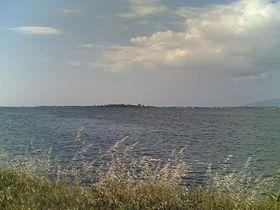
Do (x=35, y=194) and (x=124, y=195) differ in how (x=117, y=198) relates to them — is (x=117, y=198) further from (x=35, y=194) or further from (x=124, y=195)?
(x=35, y=194)

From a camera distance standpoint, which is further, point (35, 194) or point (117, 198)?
point (35, 194)

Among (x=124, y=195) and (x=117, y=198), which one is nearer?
(x=117, y=198)

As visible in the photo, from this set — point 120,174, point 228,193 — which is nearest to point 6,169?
point 120,174

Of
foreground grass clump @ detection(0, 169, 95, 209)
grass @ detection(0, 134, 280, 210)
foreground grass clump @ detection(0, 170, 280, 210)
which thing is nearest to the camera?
foreground grass clump @ detection(0, 169, 95, 209)

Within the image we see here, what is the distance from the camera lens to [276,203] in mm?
9992

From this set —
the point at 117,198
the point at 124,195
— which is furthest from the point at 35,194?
the point at 124,195

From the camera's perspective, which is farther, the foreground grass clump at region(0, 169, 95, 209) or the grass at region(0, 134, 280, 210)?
the grass at region(0, 134, 280, 210)

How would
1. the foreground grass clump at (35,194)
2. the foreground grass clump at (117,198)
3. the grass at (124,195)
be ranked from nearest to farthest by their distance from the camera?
the foreground grass clump at (35,194) < the foreground grass clump at (117,198) < the grass at (124,195)

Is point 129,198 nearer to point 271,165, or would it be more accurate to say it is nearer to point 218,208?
point 218,208

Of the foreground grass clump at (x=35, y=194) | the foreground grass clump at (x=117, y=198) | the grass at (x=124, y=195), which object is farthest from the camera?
the grass at (x=124, y=195)

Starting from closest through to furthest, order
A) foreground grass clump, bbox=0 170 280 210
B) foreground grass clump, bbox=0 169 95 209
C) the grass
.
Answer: foreground grass clump, bbox=0 169 95 209, foreground grass clump, bbox=0 170 280 210, the grass

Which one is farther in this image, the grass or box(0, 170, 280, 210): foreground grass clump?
the grass

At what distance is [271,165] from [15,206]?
22.9m

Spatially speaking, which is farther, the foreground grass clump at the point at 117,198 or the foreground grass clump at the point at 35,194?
the foreground grass clump at the point at 117,198
